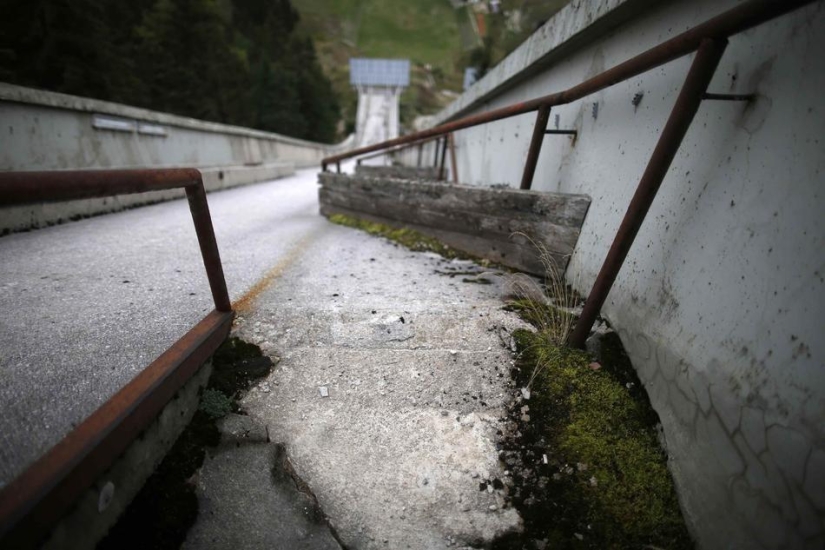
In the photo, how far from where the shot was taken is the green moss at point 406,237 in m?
3.14

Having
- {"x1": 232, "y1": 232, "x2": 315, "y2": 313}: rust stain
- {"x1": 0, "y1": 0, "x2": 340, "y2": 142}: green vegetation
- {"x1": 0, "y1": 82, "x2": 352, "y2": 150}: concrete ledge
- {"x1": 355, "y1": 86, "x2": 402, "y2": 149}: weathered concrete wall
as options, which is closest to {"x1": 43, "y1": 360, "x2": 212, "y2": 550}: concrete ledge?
{"x1": 232, "y1": 232, "x2": 315, "y2": 313}: rust stain

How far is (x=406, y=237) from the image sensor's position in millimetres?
3508

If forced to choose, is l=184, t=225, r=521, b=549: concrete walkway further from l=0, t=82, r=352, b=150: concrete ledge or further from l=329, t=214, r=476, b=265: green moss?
l=0, t=82, r=352, b=150: concrete ledge

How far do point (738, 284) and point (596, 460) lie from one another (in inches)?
32.4

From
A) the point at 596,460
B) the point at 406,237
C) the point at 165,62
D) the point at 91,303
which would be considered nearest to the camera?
the point at 596,460

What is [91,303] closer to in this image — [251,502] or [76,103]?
[251,502]

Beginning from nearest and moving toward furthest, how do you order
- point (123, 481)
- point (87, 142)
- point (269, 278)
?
point (123, 481) → point (269, 278) → point (87, 142)

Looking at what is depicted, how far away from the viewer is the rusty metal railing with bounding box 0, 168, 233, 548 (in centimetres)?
82

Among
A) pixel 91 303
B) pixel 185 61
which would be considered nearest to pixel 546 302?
pixel 91 303

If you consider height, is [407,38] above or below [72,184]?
above

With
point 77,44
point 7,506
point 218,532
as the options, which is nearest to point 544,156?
point 218,532

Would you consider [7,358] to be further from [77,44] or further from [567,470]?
[77,44]

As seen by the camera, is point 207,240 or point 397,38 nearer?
point 207,240

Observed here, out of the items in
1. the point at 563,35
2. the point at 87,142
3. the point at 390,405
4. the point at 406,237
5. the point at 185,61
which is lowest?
the point at 390,405
